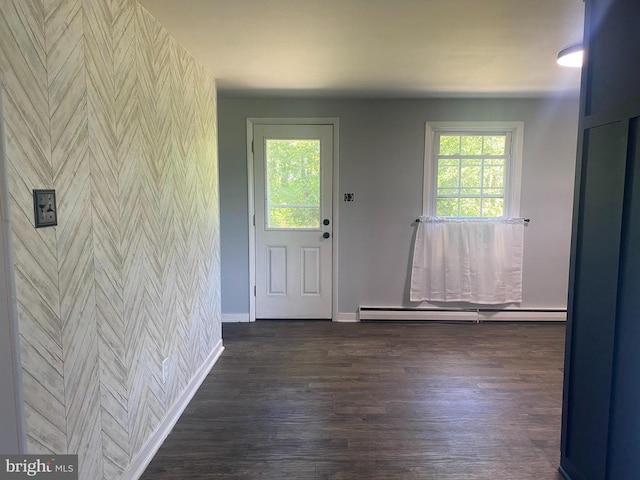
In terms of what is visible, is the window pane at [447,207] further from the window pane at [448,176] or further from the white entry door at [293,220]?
the white entry door at [293,220]

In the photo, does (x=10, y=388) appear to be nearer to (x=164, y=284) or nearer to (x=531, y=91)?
(x=164, y=284)

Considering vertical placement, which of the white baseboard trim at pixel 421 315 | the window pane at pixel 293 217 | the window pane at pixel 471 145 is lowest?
the white baseboard trim at pixel 421 315

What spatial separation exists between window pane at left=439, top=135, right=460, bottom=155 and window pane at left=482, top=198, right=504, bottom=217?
593 mm

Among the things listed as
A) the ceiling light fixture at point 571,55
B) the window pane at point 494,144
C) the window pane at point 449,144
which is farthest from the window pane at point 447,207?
the ceiling light fixture at point 571,55

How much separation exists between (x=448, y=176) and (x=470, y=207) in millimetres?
396

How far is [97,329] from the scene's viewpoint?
1594 millimetres

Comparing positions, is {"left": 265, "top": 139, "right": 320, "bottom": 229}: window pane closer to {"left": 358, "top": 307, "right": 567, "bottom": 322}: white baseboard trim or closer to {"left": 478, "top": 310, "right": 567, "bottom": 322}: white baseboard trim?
{"left": 358, "top": 307, "right": 567, "bottom": 322}: white baseboard trim

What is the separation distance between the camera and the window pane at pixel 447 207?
417 centimetres

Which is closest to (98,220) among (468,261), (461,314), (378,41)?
(378,41)

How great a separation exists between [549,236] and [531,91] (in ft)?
4.84

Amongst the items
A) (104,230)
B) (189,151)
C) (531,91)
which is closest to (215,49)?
(189,151)

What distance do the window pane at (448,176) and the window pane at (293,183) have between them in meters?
1.25

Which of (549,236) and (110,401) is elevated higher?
(549,236)

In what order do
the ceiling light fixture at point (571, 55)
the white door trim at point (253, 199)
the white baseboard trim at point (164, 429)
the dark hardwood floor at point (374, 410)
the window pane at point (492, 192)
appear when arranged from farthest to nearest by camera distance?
the window pane at point (492, 192), the white door trim at point (253, 199), the ceiling light fixture at point (571, 55), the dark hardwood floor at point (374, 410), the white baseboard trim at point (164, 429)
